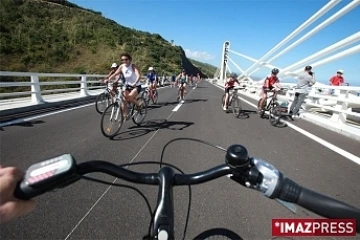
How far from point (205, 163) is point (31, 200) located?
378 centimetres

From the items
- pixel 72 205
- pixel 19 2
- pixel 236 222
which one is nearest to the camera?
pixel 236 222

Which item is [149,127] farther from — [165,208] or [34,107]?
[165,208]

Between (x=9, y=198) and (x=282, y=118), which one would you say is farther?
(x=282, y=118)

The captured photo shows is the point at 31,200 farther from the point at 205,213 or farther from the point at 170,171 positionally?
the point at 205,213

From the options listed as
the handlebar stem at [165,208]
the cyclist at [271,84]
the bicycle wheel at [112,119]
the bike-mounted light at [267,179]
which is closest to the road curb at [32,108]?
the bicycle wheel at [112,119]

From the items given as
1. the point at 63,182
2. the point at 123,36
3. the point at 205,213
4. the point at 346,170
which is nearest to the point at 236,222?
the point at 205,213

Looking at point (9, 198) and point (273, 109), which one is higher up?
point (9, 198)

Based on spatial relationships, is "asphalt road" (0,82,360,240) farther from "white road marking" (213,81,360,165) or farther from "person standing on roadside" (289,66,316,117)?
"person standing on roadside" (289,66,316,117)

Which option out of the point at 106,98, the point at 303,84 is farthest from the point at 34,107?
the point at 303,84

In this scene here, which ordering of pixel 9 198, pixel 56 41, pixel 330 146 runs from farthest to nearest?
pixel 56 41
pixel 330 146
pixel 9 198

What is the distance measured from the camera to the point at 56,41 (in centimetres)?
5653

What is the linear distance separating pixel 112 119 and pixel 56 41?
5783 cm

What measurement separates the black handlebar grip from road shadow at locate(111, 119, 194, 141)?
17.8ft

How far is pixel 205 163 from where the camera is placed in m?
4.62
